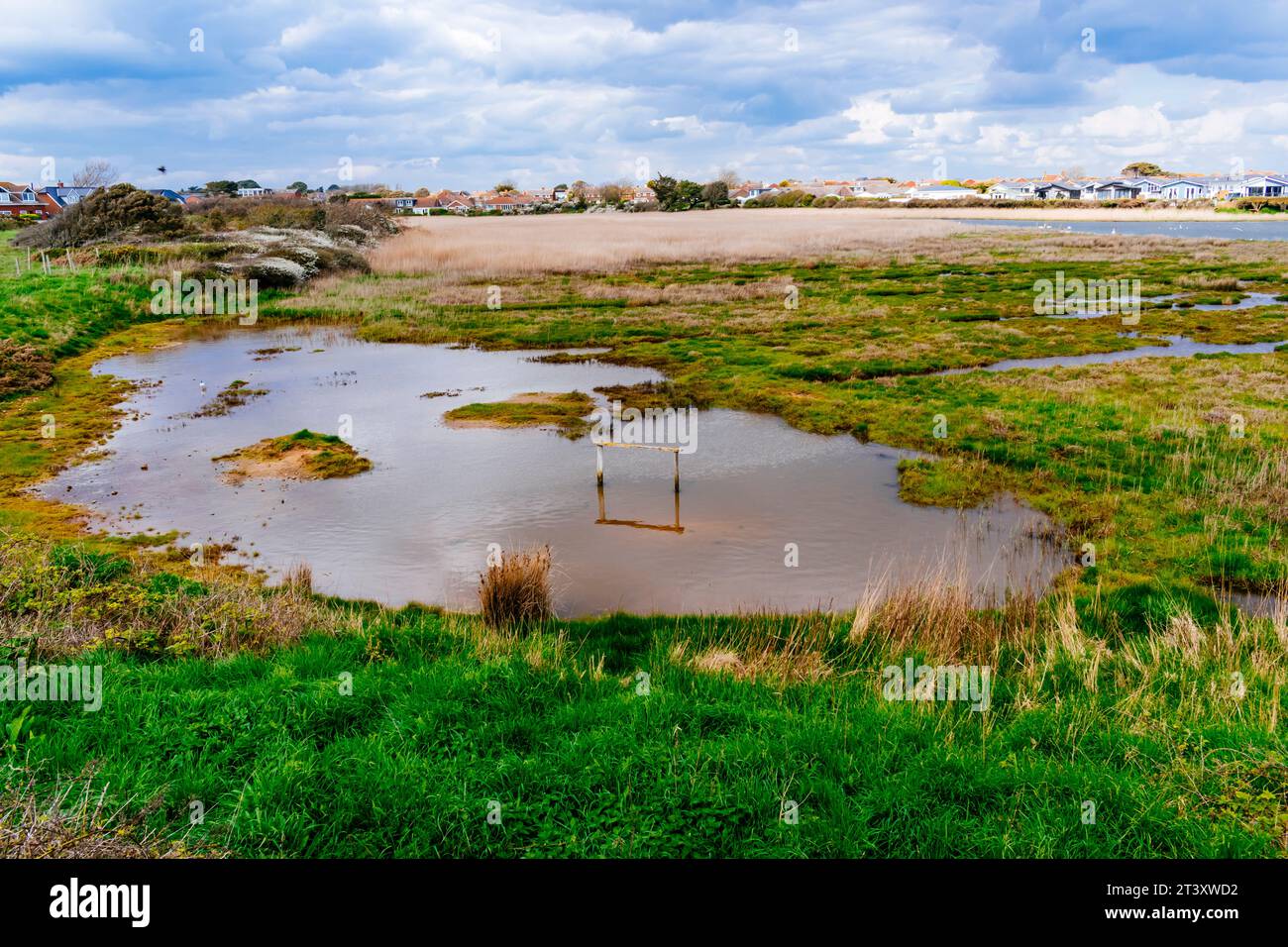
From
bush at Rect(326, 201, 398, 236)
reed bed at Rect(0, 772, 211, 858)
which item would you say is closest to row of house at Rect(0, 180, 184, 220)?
bush at Rect(326, 201, 398, 236)

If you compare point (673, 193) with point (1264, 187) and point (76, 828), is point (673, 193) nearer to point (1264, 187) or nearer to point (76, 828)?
point (1264, 187)

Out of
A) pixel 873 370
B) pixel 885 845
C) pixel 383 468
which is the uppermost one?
pixel 873 370

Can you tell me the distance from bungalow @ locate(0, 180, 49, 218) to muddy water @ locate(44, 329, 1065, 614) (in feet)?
349

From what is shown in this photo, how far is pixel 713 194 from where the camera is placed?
6437 inches

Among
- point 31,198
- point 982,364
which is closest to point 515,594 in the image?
point 982,364

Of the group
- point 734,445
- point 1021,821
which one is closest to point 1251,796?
point 1021,821

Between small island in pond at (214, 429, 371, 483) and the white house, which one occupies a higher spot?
the white house

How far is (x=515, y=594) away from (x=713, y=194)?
162952 mm

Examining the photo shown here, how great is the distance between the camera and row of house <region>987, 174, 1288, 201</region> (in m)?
157

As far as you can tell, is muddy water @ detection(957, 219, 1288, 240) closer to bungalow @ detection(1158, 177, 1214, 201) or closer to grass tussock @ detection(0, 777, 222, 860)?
bungalow @ detection(1158, 177, 1214, 201)

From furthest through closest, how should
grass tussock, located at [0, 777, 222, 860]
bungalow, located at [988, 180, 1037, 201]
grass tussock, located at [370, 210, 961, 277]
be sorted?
bungalow, located at [988, 180, 1037, 201] < grass tussock, located at [370, 210, 961, 277] < grass tussock, located at [0, 777, 222, 860]

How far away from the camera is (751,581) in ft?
40.9
